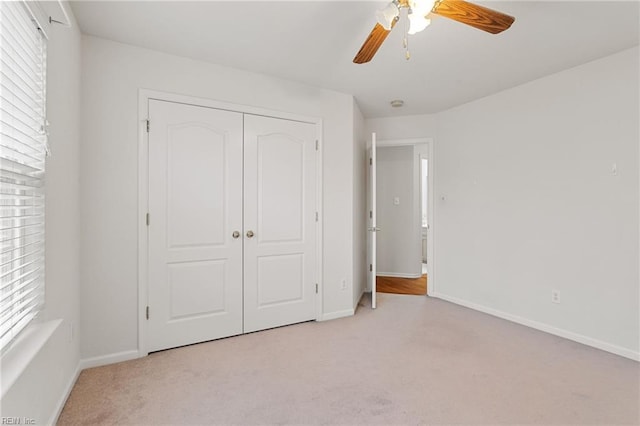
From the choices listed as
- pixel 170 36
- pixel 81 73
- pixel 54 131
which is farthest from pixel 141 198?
pixel 170 36

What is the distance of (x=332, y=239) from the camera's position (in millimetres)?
3365

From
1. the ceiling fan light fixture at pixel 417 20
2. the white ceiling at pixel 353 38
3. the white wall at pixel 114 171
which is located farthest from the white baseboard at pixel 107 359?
the ceiling fan light fixture at pixel 417 20

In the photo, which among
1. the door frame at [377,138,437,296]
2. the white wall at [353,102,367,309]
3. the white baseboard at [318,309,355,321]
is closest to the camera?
the white baseboard at [318,309,355,321]

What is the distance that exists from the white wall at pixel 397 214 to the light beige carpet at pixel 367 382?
2480 mm

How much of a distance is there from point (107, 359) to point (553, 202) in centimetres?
397

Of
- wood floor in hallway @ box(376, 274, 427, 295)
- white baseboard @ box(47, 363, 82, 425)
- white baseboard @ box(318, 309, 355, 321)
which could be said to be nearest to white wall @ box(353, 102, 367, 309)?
white baseboard @ box(318, 309, 355, 321)

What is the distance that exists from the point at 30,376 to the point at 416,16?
2.36m

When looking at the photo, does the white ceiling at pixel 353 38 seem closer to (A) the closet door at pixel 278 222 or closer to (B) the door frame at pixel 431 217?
(A) the closet door at pixel 278 222

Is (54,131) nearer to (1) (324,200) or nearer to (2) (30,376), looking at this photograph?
(2) (30,376)

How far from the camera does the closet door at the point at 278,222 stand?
292cm

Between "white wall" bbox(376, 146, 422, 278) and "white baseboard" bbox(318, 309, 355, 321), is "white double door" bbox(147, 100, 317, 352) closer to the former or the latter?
"white baseboard" bbox(318, 309, 355, 321)

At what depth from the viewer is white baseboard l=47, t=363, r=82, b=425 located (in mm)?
1678

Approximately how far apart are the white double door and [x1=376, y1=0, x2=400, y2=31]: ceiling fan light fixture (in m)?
1.66

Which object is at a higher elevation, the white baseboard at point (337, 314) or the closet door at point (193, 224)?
the closet door at point (193, 224)
